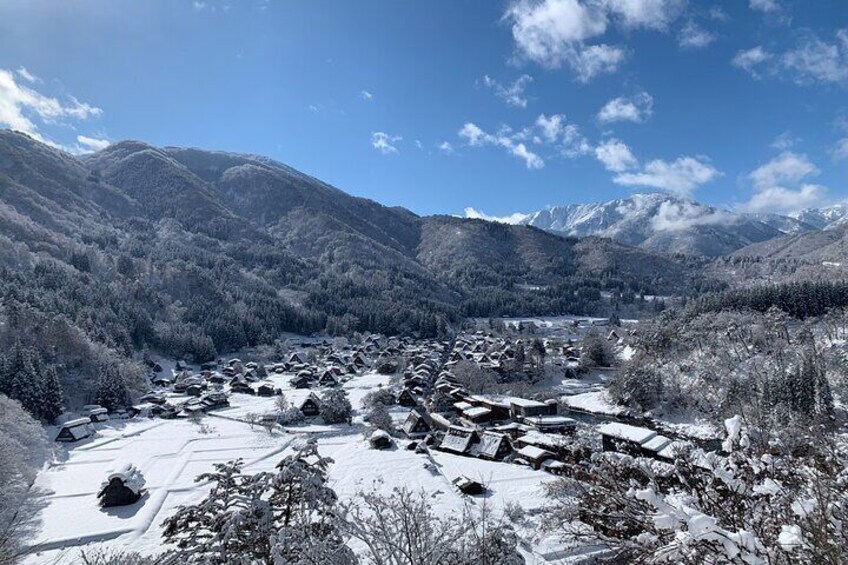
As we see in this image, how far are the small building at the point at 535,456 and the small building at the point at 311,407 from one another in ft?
79.4

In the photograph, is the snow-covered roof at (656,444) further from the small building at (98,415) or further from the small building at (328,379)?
the small building at (98,415)

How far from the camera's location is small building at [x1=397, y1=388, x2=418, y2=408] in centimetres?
5391

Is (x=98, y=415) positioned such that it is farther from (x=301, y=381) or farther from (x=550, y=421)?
(x=550, y=421)

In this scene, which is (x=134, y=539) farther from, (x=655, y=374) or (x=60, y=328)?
(x=655, y=374)

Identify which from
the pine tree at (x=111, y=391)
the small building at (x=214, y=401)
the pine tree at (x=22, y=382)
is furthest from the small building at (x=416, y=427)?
the pine tree at (x=22, y=382)

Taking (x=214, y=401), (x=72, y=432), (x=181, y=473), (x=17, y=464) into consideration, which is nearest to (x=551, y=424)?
(x=181, y=473)

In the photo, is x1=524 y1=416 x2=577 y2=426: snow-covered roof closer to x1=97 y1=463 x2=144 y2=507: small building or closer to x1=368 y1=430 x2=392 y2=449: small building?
x1=368 y1=430 x2=392 y2=449: small building

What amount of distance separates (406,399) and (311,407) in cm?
1111

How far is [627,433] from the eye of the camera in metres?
36.7

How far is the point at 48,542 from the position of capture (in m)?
20.8

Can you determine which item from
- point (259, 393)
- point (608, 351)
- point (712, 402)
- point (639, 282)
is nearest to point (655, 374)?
point (712, 402)

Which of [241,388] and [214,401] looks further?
[241,388]

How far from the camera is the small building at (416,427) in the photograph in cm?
4144

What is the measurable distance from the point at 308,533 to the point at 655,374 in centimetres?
5611
